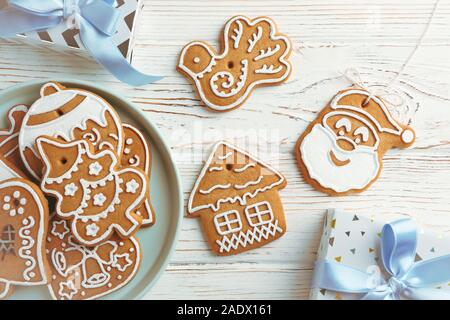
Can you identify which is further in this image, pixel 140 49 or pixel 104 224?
pixel 140 49

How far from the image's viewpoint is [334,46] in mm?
932

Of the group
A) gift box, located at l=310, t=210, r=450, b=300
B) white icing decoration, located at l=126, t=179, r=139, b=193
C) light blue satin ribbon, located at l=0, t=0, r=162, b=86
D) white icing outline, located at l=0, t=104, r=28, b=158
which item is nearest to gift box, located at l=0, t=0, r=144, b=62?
light blue satin ribbon, located at l=0, t=0, r=162, b=86

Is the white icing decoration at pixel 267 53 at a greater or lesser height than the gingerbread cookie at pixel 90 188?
greater

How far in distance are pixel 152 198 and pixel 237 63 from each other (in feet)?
0.94

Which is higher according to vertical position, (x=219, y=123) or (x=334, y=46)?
(x=334, y=46)

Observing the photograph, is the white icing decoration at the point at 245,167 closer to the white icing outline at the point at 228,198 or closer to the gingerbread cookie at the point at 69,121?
the white icing outline at the point at 228,198

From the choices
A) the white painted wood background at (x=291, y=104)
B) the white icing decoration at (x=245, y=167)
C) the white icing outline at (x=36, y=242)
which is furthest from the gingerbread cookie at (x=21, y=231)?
the white icing decoration at (x=245, y=167)

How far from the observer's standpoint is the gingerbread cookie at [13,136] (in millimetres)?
799

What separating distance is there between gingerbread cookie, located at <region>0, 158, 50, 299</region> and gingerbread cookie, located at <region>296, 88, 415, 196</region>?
448 millimetres

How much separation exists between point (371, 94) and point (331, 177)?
0.17m

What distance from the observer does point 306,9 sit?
94cm
